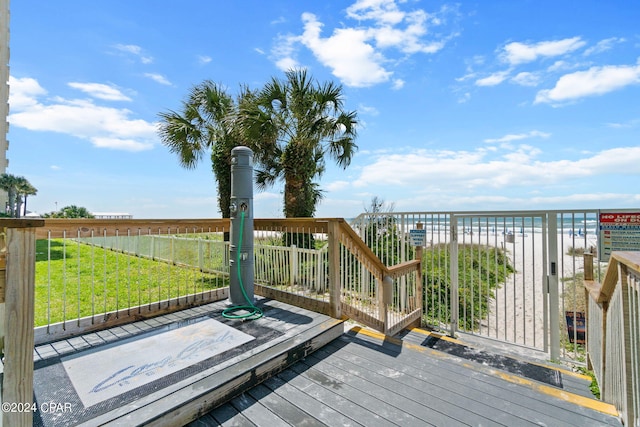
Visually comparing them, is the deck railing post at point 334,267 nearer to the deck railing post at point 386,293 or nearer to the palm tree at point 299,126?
the deck railing post at point 386,293

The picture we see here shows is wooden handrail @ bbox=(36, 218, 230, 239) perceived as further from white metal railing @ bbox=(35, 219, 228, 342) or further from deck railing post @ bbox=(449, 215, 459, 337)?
deck railing post @ bbox=(449, 215, 459, 337)

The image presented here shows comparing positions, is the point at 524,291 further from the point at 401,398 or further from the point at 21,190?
the point at 21,190

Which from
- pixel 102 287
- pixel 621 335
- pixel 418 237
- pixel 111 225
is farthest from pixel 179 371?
pixel 102 287

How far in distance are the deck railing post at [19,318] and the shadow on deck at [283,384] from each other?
53 cm

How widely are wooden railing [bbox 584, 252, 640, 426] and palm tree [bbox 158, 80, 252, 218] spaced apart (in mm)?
6918

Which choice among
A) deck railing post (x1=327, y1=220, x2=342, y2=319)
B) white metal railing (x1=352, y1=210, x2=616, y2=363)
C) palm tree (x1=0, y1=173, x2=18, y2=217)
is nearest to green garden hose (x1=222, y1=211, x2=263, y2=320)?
deck railing post (x1=327, y1=220, x2=342, y2=319)

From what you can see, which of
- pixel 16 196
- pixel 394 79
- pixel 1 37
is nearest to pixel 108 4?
pixel 394 79

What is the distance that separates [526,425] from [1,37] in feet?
77.2

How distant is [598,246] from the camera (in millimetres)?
2967

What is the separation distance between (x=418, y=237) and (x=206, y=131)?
21.7 ft

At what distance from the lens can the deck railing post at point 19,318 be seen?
1025 mm

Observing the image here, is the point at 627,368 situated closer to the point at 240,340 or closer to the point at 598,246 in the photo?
the point at 598,246

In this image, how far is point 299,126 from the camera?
6.73 metres

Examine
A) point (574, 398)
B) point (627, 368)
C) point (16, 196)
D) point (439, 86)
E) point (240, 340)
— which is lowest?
point (574, 398)
